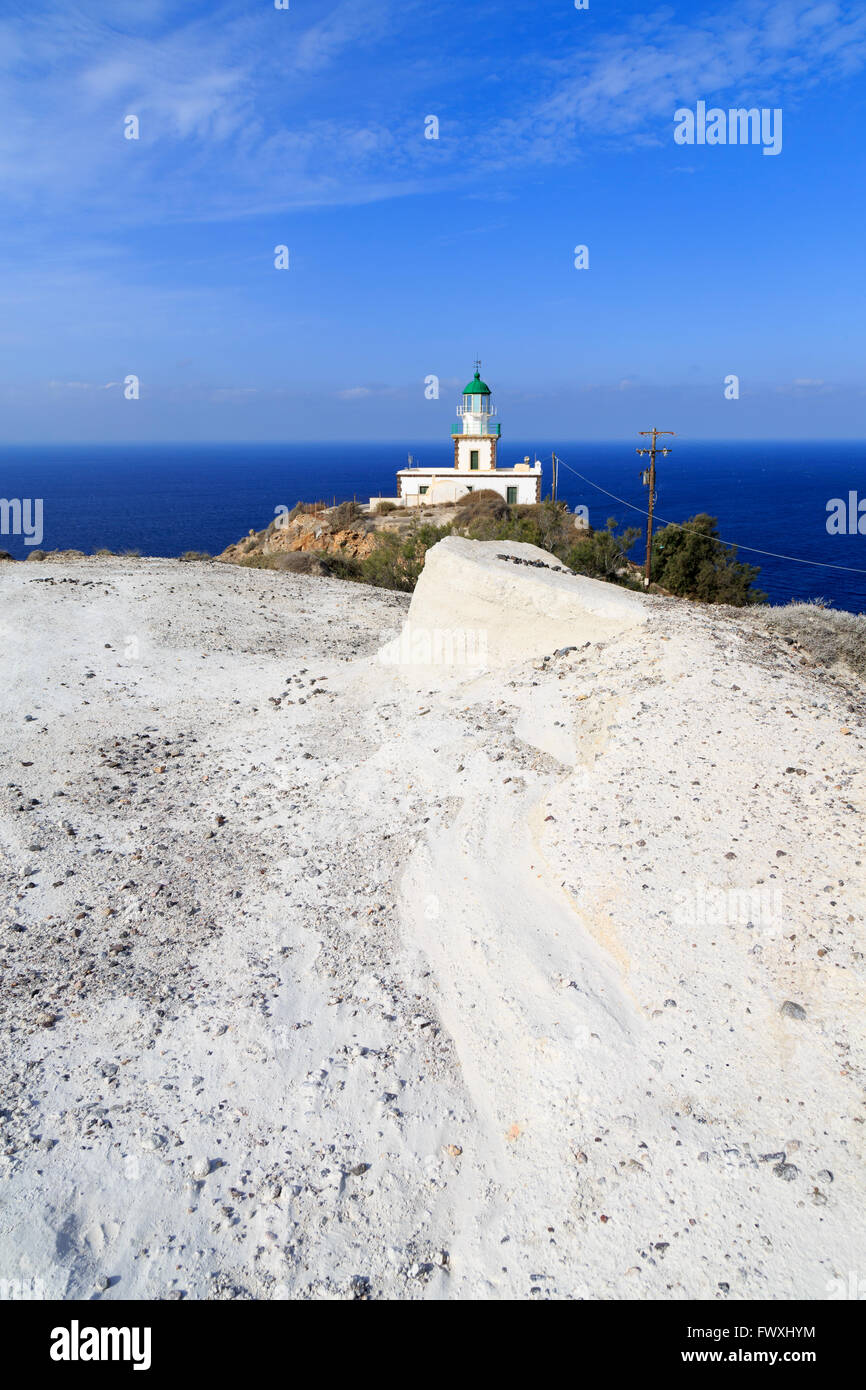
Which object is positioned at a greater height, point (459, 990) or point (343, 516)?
point (343, 516)

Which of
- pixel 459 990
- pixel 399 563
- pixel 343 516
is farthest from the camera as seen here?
pixel 343 516

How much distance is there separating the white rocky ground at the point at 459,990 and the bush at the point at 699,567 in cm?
1705

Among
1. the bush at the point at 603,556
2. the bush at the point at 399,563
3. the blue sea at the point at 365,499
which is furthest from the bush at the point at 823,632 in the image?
the blue sea at the point at 365,499

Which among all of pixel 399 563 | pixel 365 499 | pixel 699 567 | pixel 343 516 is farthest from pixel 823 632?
pixel 365 499

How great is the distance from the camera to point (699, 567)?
26.8m

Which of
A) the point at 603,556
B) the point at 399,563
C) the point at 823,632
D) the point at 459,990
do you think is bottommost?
the point at 459,990

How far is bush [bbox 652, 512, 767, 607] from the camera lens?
26.0 m

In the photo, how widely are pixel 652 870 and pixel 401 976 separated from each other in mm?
2017

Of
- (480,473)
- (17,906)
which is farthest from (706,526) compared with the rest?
(17,906)

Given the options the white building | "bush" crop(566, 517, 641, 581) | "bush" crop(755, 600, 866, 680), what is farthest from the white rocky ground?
the white building

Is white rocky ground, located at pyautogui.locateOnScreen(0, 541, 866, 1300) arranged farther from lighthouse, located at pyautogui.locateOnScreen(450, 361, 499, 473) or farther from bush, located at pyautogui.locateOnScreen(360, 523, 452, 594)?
lighthouse, located at pyautogui.locateOnScreen(450, 361, 499, 473)

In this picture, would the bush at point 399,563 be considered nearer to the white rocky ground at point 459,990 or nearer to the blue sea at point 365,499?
the white rocky ground at point 459,990

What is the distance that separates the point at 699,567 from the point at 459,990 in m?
23.9

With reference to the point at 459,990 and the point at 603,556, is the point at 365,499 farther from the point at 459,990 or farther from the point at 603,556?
the point at 459,990
